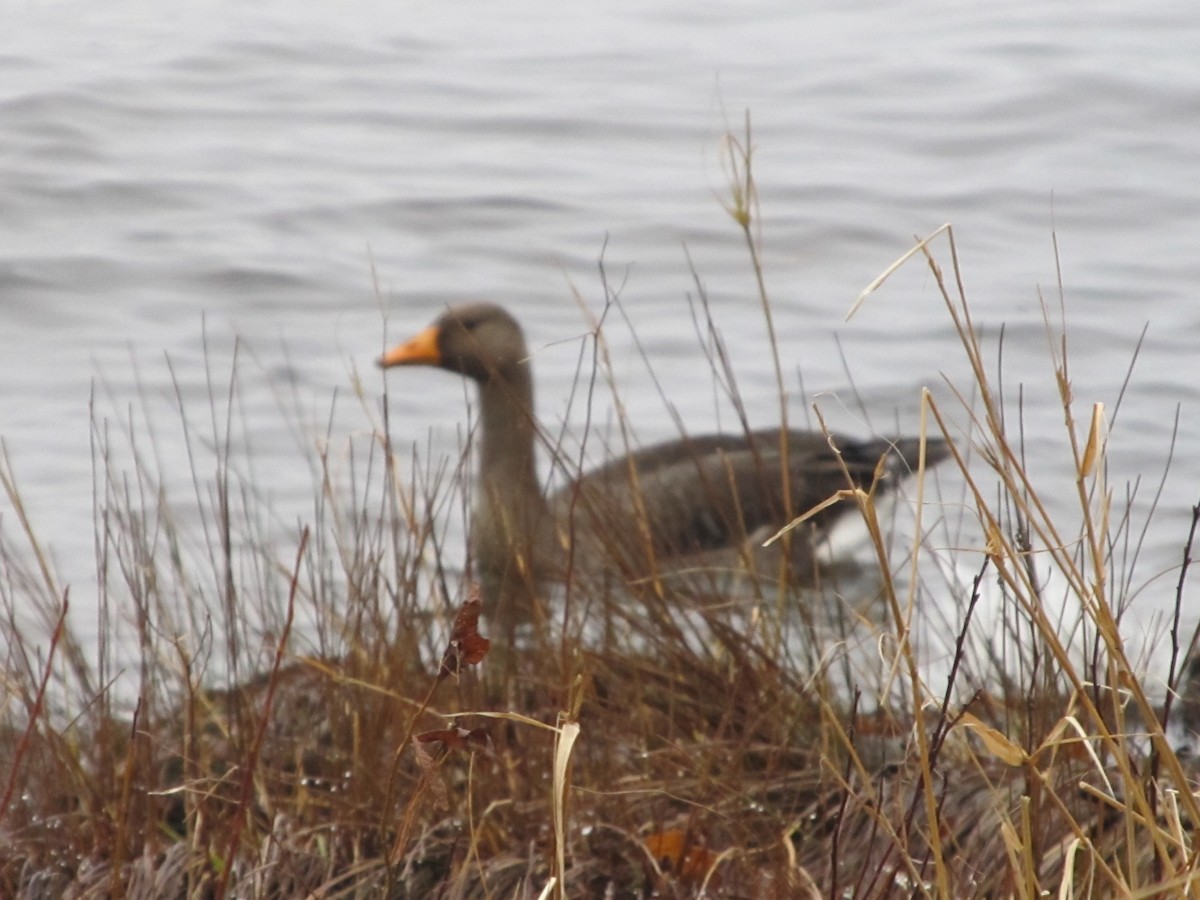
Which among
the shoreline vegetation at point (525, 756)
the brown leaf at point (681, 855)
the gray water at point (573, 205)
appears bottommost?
the brown leaf at point (681, 855)

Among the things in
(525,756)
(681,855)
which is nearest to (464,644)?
(681,855)

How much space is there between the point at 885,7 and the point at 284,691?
38.0 feet

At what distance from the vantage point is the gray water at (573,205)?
7773mm

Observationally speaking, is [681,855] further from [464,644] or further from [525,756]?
[464,644]

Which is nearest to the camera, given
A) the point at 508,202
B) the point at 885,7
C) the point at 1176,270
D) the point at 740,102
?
the point at 1176,270

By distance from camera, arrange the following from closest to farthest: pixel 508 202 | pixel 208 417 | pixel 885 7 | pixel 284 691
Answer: pixel 284 691, pixel 208 417, pixel 508 202, pixel 885 7

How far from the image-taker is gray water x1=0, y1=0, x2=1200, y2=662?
306 inches

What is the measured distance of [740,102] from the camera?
11.6 meters

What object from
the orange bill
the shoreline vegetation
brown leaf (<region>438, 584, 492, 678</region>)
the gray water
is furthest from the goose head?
brown leaf (<region>438, 584, 492, 678</region>)

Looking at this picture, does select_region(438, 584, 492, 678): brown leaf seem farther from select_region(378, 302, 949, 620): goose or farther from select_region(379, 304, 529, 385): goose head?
select_region(379, 304, 529, 385): goose head

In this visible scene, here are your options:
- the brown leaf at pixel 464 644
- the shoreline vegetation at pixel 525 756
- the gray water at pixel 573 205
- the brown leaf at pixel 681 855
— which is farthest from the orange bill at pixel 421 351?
the brown leaf at pixel 464 644

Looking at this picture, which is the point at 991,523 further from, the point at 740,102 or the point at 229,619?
the point at 740,102

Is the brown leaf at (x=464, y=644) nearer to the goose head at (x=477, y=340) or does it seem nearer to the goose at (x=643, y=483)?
the goose at (x=643, y=483)

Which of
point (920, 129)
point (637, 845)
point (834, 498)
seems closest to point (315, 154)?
point (920, 129)
